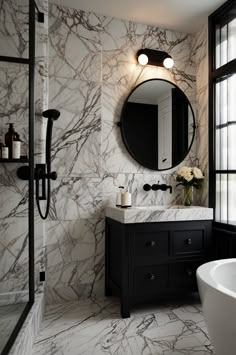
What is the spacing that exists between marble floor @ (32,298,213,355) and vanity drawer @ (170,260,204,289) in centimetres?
22

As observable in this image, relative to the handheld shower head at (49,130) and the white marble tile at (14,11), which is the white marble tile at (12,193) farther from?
the white marble tile at (14,11)

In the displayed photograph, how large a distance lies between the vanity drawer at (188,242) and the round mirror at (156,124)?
29.5 inches

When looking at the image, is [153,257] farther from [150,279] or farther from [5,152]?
[5,152]

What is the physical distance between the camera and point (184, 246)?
245 cm

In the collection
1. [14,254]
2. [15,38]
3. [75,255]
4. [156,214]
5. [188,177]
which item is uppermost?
[15,38]

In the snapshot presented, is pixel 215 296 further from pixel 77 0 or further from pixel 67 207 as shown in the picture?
pixel 77 0

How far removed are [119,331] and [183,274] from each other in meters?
0.76

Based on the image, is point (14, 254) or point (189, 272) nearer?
point (14, 254)

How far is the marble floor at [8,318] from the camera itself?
62.1 inches

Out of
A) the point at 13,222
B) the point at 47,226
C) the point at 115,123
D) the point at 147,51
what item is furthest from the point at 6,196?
the point at 147,51

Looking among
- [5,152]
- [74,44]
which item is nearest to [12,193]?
[5,152]

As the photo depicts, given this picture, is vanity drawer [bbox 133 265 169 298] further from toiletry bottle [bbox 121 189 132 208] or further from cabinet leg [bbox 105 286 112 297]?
toiletry bottle [bbox 121 189 132 208]

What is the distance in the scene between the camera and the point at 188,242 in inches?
96.9

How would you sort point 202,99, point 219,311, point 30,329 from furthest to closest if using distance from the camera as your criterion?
point 202,99
point 30,329
point 219,311
